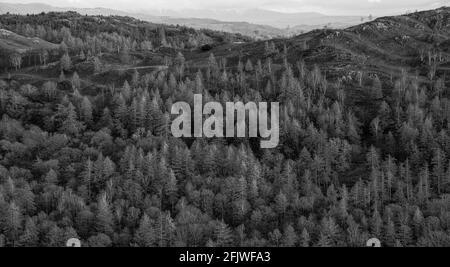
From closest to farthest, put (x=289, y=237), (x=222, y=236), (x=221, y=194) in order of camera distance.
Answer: (x=289, y=237)
(x=222, y=236)
(x=221, y=194)

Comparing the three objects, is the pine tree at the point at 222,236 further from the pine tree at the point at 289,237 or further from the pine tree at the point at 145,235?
the pine tree at the point at 145,235

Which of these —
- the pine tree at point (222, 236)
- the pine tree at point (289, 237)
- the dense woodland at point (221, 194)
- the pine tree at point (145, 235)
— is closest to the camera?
Answer: the pine tree at point (289, 237)

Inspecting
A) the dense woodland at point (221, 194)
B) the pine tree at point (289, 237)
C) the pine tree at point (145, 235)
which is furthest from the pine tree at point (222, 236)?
the pine tree at point (145, 235)

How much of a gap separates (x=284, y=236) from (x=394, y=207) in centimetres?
3914

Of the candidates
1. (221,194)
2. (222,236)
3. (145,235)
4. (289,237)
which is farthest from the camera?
(221,194)

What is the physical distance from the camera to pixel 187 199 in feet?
551

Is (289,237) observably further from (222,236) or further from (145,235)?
(145,235)

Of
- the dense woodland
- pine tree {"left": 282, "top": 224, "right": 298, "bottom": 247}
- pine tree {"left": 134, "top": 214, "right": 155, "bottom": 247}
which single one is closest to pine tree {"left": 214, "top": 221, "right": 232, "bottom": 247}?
the dense woodland

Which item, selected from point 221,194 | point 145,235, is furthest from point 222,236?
point 221,194

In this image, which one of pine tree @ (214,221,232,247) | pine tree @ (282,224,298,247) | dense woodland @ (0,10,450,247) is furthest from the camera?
dense woodland @ (0,10,450,247)

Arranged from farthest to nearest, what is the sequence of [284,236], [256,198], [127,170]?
[127,170] → [256,198] → [284,236]

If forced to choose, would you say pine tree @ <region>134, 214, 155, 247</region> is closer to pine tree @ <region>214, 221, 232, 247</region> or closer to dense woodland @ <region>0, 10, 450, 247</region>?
dense woodland @ <region>0, 10, 450, 247</region>
